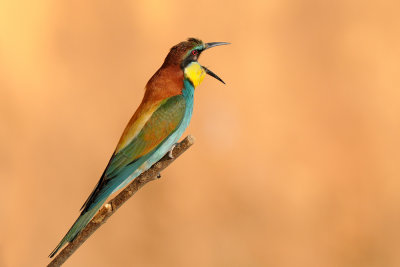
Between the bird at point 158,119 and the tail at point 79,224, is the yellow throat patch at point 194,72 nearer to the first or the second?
the bird at point 158,119

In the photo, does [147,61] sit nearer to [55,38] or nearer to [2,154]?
[55,38]

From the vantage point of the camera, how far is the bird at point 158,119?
133cm

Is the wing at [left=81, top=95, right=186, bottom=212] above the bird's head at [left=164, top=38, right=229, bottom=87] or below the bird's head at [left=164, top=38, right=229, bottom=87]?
below

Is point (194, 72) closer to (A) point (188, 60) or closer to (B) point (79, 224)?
(A) point (188, 60)

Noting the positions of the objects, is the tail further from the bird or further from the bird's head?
the bird's head

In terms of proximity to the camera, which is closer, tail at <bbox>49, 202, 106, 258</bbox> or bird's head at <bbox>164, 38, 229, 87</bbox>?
tail at <bbox>49, 202, 106, 258</bbox>

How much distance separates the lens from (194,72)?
4.76 ft

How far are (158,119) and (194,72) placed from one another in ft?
0.53

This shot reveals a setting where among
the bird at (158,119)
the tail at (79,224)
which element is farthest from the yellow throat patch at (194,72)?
the tail at (79,224)

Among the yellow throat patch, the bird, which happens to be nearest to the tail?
the bird

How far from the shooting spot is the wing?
4.33 ft

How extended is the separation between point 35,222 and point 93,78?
1093 mm

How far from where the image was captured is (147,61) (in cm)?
424

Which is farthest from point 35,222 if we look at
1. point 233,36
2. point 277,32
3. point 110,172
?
point 110,172
